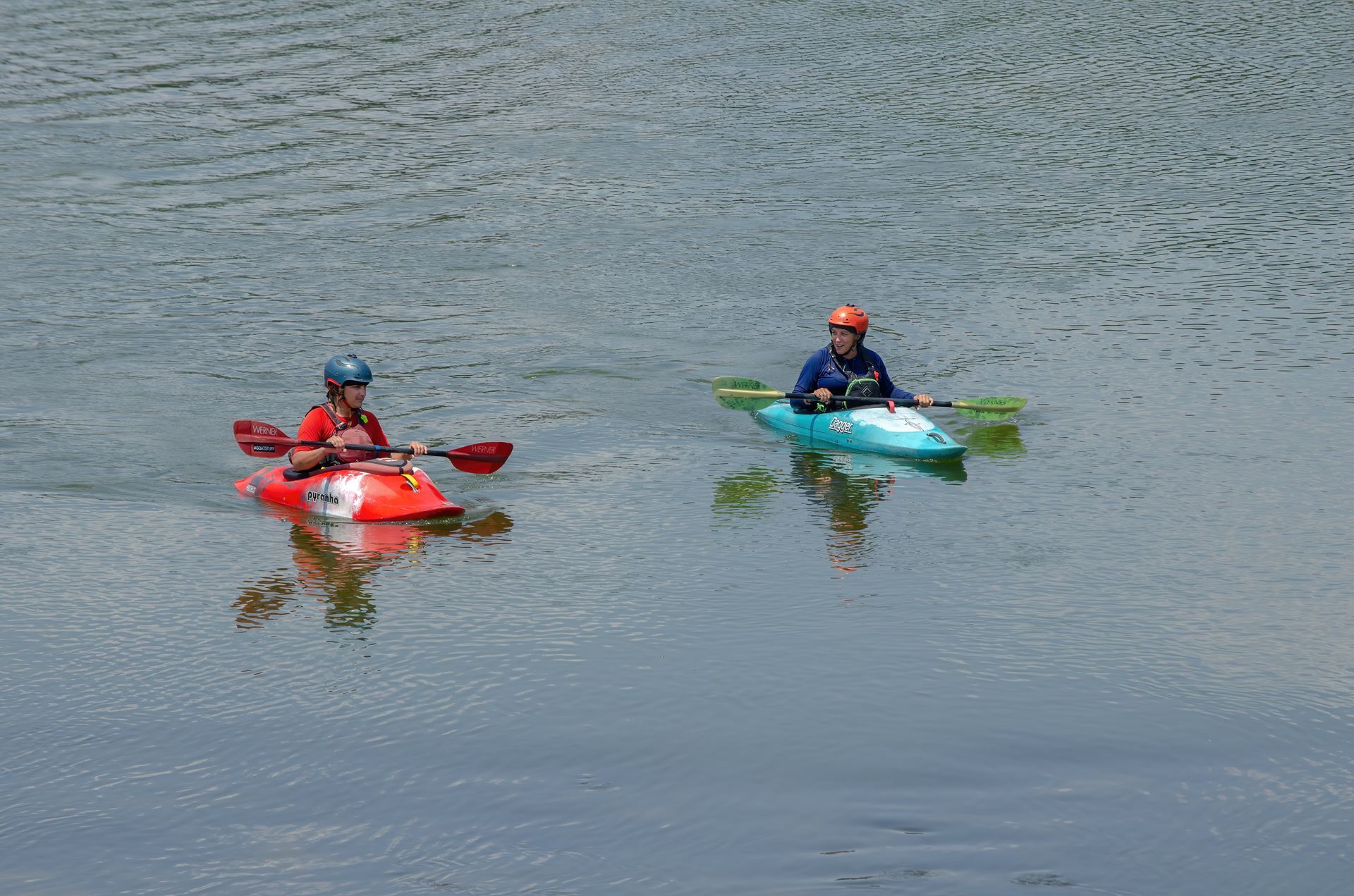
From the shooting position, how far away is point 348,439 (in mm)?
12938

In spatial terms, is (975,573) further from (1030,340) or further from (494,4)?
(494,4)

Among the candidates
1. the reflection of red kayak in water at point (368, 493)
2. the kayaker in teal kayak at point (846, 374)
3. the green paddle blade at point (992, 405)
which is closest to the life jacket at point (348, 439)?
the reflection of red kayak in water at point (368, 493)

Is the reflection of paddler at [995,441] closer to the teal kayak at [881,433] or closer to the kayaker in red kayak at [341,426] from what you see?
the teal kayak at [881,433]

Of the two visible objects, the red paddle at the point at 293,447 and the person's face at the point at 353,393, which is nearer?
the person's face at the point at 353,393

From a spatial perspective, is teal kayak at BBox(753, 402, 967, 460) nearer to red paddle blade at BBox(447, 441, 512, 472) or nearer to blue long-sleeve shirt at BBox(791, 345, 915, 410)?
blue long-sleeve shirt at BBox(791, 345, 915, 410)

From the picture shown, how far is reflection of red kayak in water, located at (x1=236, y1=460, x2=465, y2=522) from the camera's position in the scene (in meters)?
12.4

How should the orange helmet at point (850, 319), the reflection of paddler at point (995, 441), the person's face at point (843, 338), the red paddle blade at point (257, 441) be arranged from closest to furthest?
1. the red paddle blade at point (257, 441)
2. the reflection of paddler at point (995, 441)
3. the orange helmet at point (850, 319)
4. the person's face at point (843, 338)

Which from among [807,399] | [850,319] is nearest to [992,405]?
[850,319]

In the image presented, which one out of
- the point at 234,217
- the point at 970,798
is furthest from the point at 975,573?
the point at 234,217

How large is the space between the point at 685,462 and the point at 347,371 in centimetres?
361

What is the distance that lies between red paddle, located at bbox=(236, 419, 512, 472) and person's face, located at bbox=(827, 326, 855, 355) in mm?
3851

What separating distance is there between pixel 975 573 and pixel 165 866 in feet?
19.8

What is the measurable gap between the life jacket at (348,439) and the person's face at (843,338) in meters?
4.85

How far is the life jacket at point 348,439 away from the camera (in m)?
12.9
